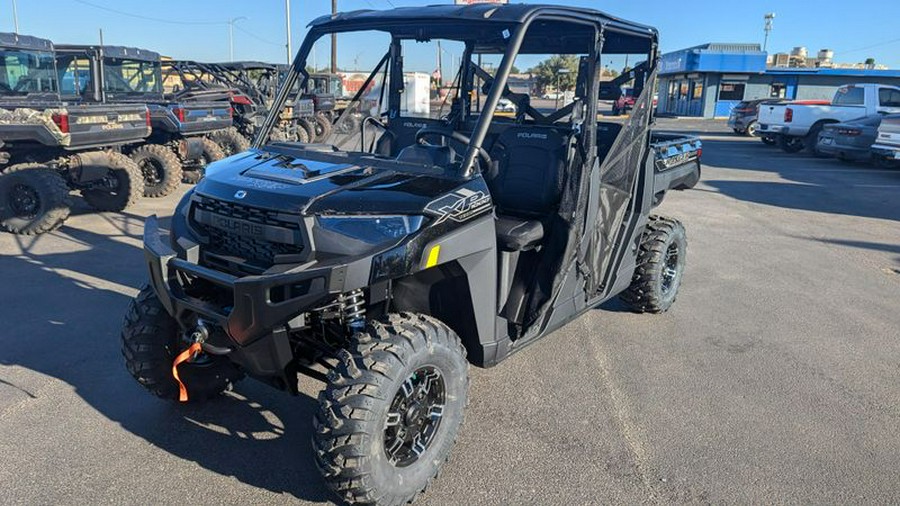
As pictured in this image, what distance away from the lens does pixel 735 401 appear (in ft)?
13.7

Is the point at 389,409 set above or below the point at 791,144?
below

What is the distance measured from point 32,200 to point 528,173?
6948mm

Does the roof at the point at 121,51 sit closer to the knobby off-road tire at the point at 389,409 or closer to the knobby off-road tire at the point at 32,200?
the knobby off-road tire at the point at 32,200

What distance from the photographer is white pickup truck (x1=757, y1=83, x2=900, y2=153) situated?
1806cm

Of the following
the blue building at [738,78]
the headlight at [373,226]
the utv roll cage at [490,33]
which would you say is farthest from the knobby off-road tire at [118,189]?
the blue building at [738,78]

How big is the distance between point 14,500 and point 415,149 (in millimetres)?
2493

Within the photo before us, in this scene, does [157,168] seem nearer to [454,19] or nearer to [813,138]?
[454,19]

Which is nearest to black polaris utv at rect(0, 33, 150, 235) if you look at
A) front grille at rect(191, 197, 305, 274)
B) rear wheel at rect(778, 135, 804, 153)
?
front grille at rect(191, 197, 305, 274)

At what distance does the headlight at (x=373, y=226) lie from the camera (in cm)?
287

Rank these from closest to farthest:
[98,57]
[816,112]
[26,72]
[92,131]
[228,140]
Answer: [92,131], [26,72], [98,57], [228,140], [816,112]

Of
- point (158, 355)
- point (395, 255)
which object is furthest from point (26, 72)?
point (395, 255)

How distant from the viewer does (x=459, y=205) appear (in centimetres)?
311

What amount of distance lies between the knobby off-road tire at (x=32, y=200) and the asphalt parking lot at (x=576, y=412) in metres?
1.57

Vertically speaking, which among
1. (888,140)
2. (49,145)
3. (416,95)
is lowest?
→ (49,145)
